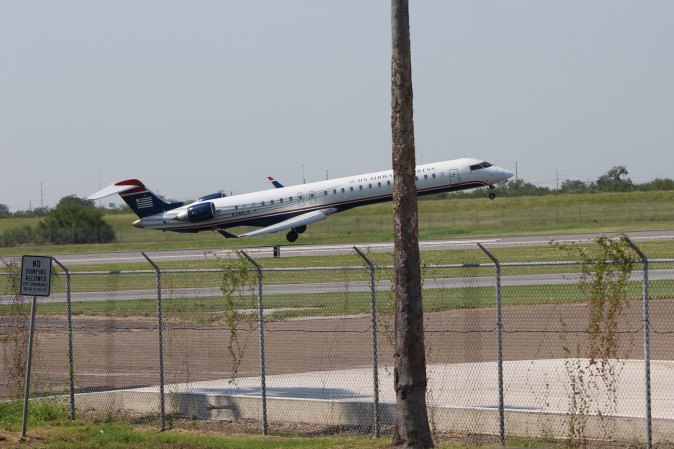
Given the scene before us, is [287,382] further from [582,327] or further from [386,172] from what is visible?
[386,172]

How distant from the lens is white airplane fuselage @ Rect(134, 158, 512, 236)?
51844mm

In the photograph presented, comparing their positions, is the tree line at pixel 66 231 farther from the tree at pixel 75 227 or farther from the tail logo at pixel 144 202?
the tail logo at pixel 144 202

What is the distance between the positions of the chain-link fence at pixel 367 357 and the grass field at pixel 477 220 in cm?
3118

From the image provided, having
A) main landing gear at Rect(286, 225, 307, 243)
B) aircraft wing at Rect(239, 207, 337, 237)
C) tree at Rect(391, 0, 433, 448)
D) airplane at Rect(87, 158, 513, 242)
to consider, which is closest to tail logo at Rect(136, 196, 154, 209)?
airplane at Rect(87, 158, 513, 242)

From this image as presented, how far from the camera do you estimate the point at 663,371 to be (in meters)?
16.1

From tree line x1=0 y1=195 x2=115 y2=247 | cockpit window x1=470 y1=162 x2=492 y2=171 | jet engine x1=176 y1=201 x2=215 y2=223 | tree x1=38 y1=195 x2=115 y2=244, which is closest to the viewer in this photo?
cockpit window x1=470 y1=162 x2=492 y2=171

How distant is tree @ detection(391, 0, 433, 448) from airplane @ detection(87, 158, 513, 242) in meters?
39.9

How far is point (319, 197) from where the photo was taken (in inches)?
2172

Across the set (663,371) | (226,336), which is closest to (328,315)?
(226,336)

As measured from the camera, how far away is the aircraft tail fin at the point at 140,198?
6003cm

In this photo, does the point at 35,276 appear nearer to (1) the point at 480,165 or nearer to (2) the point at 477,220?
(1) the point at 480,165

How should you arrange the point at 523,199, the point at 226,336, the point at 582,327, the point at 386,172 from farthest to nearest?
the point at 523,199, the point at 386,172, the point at 226,336, the point at 582,327

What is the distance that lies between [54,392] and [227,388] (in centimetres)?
311

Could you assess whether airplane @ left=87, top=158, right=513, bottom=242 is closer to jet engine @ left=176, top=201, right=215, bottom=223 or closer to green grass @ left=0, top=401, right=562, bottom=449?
jet engine @ left=176, top=201, right=215, bottom=223
